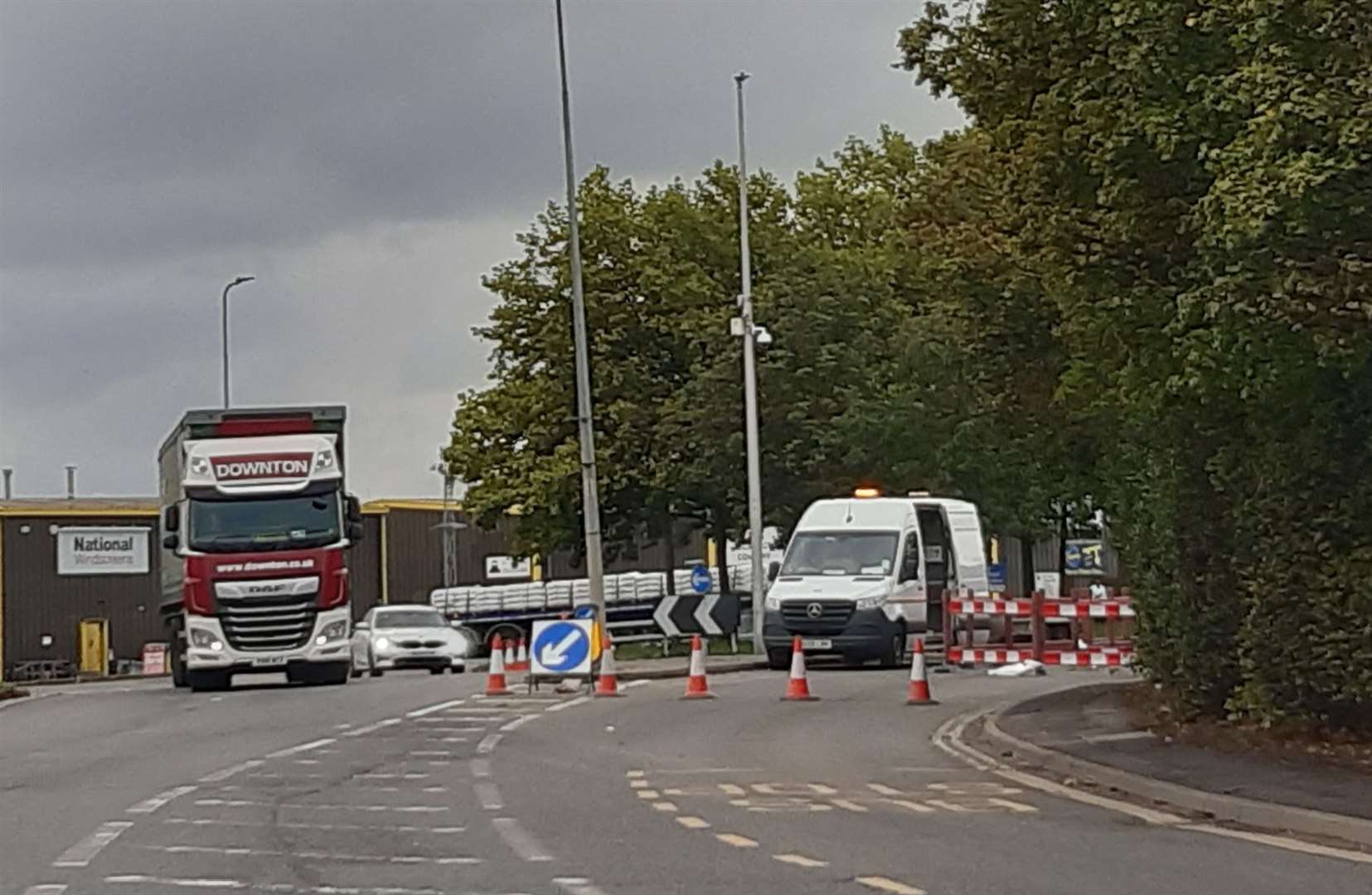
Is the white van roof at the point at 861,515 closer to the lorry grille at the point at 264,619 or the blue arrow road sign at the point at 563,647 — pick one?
the blue arrow road sign at the point at 563,647

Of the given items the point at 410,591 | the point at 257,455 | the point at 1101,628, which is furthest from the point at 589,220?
the point at 410,591

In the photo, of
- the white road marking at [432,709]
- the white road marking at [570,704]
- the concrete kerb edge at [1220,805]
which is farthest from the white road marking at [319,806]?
the white road marking at [570,704]

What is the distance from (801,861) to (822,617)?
76.0 ft

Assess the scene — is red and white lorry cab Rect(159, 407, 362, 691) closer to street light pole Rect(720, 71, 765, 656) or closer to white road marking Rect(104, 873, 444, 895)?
street light pole Rect(720, 71, 765, 656)

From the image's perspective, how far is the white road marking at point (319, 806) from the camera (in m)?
15.4

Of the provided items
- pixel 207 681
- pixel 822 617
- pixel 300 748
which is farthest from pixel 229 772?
pixel 822 617

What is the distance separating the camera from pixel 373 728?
2395cm

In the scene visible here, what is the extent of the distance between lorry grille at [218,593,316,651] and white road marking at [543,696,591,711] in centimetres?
586

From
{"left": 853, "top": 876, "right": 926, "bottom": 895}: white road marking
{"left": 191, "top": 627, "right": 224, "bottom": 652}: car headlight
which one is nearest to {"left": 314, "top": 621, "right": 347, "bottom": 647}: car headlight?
{"left": 191, "top": 627, "right": 224, "bottom": 652}: car headlight

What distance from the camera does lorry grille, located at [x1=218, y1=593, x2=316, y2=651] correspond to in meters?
32.8

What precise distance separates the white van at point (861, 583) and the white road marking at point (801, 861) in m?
22.8

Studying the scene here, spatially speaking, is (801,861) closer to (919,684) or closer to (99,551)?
(919,684)

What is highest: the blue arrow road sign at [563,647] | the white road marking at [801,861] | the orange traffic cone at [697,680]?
the blue arrow road sign at [563,647]

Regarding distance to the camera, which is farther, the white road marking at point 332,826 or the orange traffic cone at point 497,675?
the orange traffic cone at point 497,675
